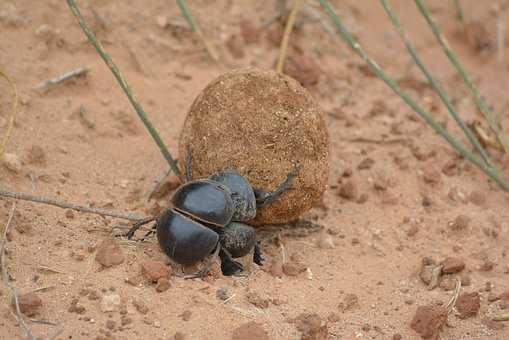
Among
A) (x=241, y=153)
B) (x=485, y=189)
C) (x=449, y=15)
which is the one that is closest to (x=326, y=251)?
(x=241, y=153)

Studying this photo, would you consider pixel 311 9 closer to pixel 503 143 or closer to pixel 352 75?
pixel 352 75

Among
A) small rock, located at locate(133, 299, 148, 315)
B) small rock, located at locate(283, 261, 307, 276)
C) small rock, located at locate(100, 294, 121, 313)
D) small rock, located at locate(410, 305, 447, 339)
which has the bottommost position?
small rock, located at locate(283, 261, 307, 276)

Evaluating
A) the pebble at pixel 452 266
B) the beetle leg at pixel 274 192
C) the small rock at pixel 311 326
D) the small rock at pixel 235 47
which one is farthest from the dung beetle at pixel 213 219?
the small rock at pixel 235 47

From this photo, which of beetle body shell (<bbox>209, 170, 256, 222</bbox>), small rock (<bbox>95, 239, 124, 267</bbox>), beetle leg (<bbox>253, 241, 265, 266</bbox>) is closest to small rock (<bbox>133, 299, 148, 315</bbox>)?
small rock (<bbox>95, 239, 124, 267</bbox>)

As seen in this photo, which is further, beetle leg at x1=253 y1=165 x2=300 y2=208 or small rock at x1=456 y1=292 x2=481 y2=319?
beetle leg at x1=253 y1=165 x2=300 y2=208

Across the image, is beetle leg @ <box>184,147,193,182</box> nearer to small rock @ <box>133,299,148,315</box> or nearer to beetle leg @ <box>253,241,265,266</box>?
beetle leg @ <box>253,241,265,266</box>

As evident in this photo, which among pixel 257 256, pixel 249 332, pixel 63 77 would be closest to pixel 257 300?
pixel 249 332

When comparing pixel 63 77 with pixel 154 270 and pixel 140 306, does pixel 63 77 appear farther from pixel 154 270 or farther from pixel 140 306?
pixel 140 306

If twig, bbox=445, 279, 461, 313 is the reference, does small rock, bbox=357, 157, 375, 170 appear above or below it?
below
